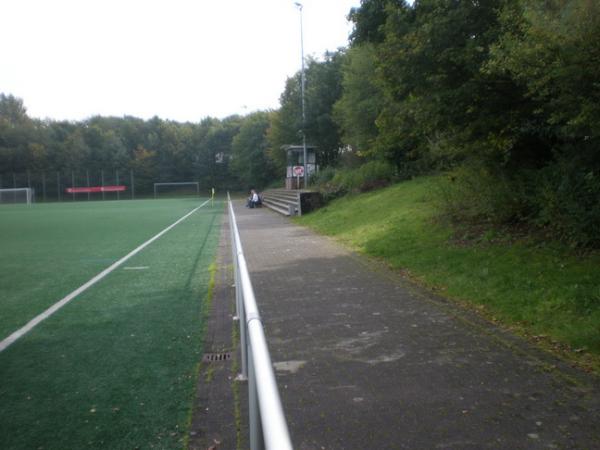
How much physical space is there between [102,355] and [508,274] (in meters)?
5.26

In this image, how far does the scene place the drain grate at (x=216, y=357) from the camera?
5.32 meters

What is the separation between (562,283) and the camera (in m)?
6.78

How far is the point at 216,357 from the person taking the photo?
541 cm

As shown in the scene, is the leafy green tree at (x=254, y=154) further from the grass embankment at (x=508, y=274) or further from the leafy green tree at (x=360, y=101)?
the grass embankment at (x=508, y=274)

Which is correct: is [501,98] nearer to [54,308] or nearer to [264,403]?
[54,308]

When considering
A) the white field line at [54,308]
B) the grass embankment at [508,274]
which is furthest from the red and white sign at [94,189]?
the grass embankment at [508,274]

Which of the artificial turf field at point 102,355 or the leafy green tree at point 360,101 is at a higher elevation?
the leafy green tree at point 360,101

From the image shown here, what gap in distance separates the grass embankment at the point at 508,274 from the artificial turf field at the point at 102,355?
342 centimetres

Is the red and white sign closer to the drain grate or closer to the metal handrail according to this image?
the drain grate

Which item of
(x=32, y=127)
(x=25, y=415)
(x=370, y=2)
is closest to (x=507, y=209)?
(x=370, y=2)

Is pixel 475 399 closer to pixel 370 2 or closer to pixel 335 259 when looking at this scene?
pixel 335 259

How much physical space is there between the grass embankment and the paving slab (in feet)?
1.21

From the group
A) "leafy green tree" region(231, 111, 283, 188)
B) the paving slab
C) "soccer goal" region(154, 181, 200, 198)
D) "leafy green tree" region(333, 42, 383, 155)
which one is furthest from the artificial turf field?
"soccer goal" region(154, 181, 200, 198)

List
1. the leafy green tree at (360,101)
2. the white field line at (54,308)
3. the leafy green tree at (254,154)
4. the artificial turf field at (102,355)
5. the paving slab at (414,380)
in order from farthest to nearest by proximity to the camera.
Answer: the leafy green tree at (254,154)
the leafy green tree at (360,101)
the white field line at (54,308)
the artificial turf field at (102,355)
the paving slab at (414,380)
